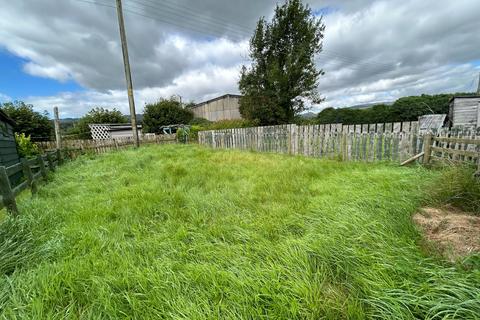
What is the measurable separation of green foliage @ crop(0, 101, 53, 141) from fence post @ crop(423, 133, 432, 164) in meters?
20.3

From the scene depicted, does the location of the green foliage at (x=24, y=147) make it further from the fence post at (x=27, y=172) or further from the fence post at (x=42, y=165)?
the fence post at (x=27, y=172)

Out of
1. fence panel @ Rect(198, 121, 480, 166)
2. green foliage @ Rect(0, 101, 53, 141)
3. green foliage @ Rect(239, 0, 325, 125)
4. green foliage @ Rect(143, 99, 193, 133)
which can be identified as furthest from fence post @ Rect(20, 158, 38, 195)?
green foliage @ Rect(143, 99, 193, 133)

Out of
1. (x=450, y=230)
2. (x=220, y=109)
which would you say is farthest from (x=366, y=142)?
(x=220, y=109)

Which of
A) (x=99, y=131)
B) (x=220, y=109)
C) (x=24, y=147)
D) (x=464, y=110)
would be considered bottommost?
(x=24, y=147)

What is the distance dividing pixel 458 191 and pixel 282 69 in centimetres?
1207

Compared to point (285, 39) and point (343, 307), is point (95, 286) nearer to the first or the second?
point (343, 307)

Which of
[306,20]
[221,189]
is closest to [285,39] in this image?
[306,20]

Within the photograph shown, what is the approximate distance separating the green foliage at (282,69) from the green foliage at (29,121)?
1455 cm

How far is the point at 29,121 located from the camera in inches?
541

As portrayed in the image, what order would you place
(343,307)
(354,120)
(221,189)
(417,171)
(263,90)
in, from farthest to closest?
(354,120) < (263,90) < (417,171) < (221,189) < (343,307)

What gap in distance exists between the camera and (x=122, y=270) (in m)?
1.68

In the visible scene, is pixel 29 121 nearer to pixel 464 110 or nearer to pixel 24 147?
pixel 24 147

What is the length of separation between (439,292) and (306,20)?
49.5 feet

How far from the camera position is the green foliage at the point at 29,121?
13383 mm
